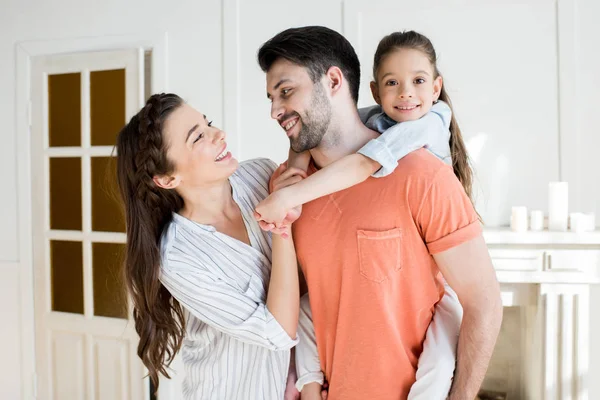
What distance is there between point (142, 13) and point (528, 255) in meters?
2.64

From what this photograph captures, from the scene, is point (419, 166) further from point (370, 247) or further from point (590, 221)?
point (590, 221)

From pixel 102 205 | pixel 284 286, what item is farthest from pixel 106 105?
pixel 284 286

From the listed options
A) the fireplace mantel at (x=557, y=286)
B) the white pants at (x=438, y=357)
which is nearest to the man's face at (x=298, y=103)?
the white pants at (x=438, y=357)

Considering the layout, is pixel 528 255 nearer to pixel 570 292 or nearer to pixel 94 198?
pixel 570 292

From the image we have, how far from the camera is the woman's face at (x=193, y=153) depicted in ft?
Result: 5.29

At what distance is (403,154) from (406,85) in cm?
26

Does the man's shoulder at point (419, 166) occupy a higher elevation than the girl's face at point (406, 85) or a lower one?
lower

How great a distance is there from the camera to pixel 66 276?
3895 mm

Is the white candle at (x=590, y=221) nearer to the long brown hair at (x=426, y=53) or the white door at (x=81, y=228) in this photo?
the long brown hair at (x=426, y=53)

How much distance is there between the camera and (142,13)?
3.64 m

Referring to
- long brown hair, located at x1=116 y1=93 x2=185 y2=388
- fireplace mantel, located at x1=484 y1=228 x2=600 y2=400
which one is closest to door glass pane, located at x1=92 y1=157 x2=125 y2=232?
long brown hair, located at x1=116 y1=93 x2=185 y2=388

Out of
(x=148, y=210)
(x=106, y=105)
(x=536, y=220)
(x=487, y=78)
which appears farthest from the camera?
(x=106, y=105)

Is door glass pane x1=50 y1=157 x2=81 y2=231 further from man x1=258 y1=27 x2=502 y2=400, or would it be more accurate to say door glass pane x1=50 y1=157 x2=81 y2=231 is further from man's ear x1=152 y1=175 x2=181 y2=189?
man x1=258 y1=27 x2=502 y2=400

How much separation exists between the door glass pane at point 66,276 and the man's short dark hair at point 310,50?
9.08ft
